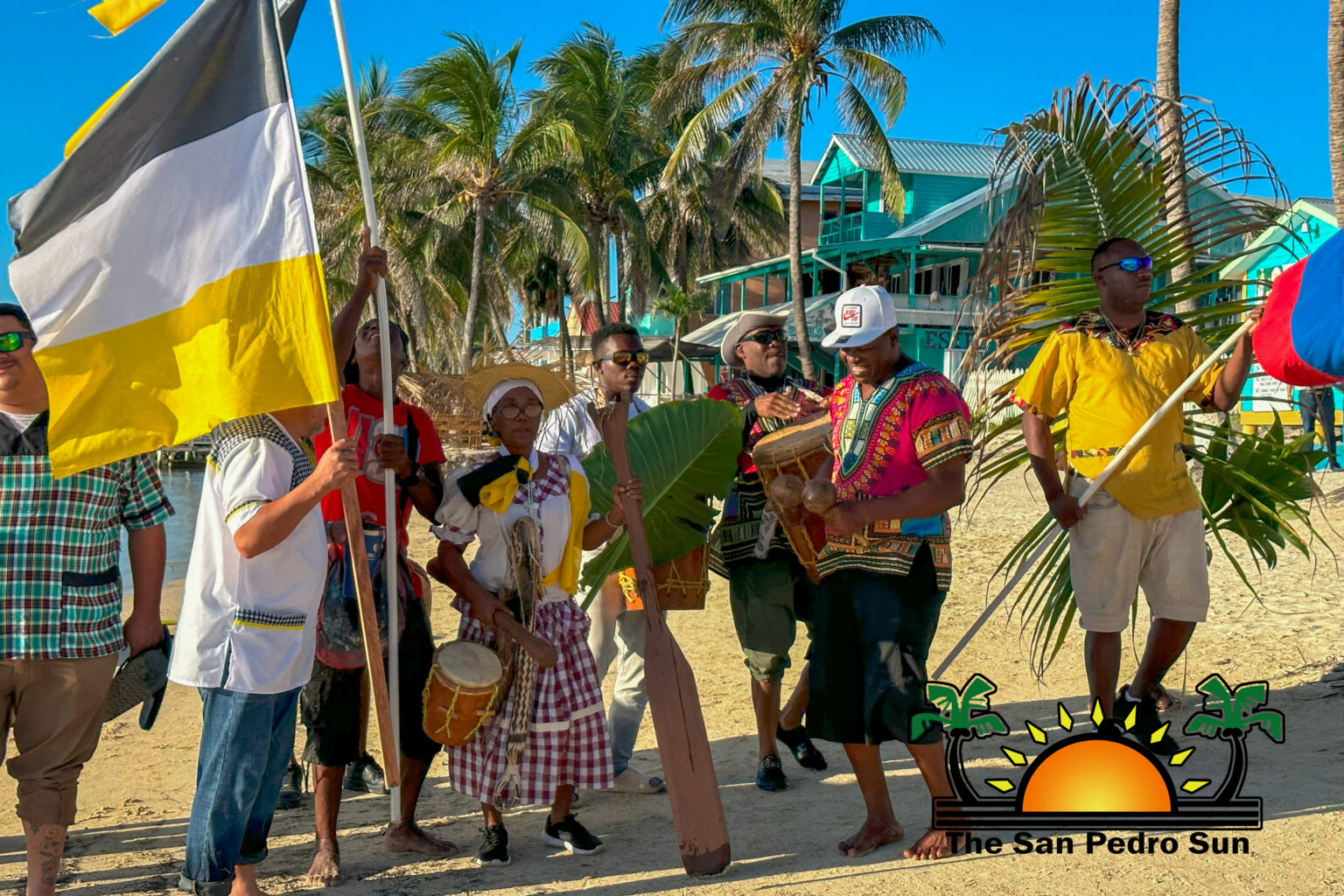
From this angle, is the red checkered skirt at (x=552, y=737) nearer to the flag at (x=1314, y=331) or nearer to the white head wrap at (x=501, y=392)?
the white head wrap at (x=501, y=392)

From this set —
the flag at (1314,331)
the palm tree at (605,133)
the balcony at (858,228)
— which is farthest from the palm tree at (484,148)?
the flag at (1314,331)

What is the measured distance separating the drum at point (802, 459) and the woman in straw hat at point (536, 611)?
700 millimetres

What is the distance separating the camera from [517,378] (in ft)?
14.8

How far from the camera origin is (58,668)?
3.72 metres

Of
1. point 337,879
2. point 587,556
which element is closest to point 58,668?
point 337,879

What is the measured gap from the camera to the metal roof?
3644cm

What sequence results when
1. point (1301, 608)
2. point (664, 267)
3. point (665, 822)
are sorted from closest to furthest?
point (665, 822), point (1301, 608), point (664, 267)

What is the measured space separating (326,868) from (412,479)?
142 cm

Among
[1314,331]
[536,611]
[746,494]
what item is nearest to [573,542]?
[536,611]

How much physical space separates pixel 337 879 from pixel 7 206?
2551 millimetres

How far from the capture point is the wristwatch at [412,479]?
4309mm

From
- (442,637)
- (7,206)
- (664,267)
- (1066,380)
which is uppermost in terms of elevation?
(664,267)

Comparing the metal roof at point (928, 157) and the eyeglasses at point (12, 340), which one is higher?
the metal roof at point (928, 157)

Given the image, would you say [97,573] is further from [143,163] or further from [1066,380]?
[1066,380]
